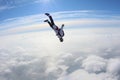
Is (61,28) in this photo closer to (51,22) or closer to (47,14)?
(51,22)

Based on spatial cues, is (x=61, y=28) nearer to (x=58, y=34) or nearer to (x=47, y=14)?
(x=58, y=34)

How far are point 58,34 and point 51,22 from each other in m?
1.50

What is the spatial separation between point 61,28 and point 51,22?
126 centimetres

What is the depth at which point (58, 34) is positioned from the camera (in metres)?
19.3

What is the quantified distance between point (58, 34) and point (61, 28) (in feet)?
2.50

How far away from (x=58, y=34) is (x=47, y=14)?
2.59 m

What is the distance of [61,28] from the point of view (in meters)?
19.5

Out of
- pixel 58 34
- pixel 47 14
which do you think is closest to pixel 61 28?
pixel 58 34

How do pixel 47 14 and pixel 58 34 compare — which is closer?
pixel 47 14

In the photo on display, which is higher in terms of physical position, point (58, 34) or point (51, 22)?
point (51, 22)

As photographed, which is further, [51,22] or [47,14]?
[51,22]

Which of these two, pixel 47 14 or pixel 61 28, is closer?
pixel 47 14

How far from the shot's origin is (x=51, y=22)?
19.4 meters

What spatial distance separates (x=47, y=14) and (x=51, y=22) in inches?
63.1
